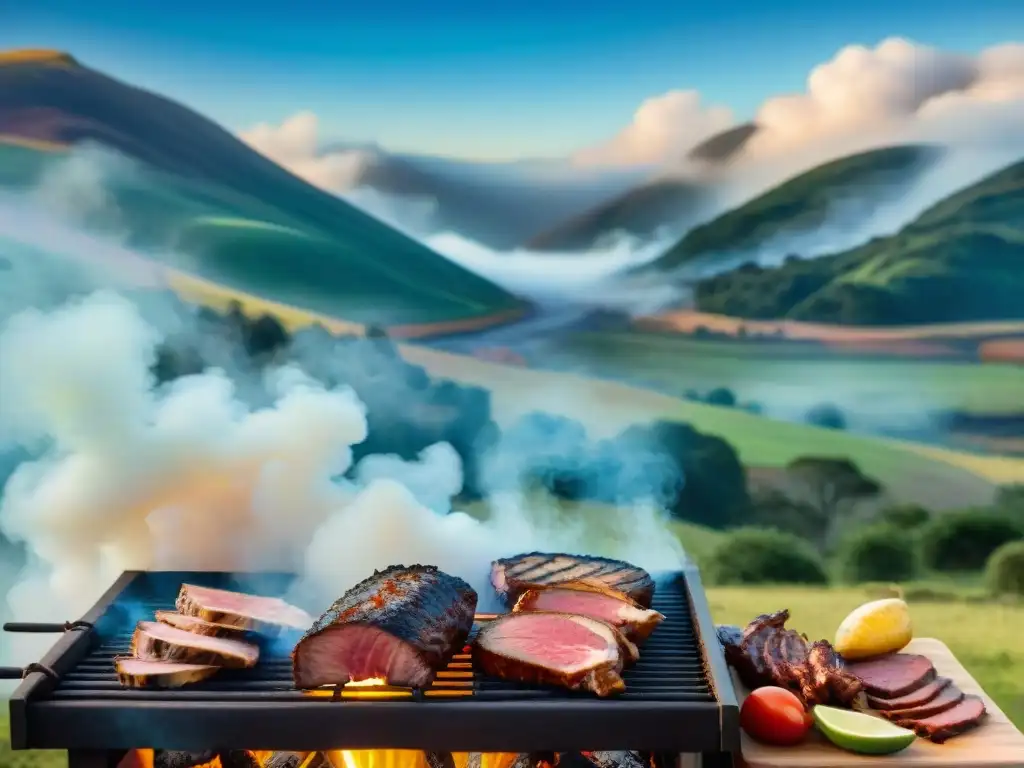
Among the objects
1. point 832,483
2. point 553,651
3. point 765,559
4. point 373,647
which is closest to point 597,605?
point 553,651

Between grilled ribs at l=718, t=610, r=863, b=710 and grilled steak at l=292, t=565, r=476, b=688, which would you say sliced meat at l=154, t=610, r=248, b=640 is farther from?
grilled ribs at l=718, t=610, r=863, b=710

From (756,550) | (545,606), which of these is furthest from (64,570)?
(756,550)

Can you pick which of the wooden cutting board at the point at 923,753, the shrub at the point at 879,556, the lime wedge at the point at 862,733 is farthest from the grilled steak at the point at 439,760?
the shrub at the point at 879,556

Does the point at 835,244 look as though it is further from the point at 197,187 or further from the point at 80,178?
the point at 80,178

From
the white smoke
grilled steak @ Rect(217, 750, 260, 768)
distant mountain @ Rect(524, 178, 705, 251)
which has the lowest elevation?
grilled steak @ Rect(217, 750, 260, 768)

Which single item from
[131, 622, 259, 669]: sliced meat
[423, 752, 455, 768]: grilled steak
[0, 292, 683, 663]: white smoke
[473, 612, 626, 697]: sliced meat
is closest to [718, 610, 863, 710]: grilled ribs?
[473, 612, 626, 697]: sliced meat
